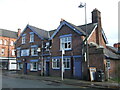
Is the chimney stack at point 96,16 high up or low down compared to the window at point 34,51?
up

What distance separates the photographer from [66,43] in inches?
811

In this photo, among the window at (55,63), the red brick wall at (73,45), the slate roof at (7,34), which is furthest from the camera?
the slate roof at (7,34)

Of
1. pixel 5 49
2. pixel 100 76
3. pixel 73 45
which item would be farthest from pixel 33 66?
pixel 5 49

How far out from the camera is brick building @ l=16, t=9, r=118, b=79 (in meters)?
18.3

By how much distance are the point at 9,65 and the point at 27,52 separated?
63.3 feet

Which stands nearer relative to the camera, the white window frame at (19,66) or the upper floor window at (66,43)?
the upper floor window at (66,43)

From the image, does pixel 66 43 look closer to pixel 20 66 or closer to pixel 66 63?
pixel 66 63

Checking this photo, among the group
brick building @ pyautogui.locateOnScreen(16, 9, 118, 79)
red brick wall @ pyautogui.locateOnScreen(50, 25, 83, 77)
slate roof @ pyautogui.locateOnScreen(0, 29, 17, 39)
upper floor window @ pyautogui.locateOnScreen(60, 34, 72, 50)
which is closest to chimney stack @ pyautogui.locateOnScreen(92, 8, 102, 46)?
brick building @ pyautogui.locateOnScreen(16, 9, 118, 79)

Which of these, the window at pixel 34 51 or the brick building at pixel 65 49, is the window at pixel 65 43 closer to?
the brick building at pixel 65 49

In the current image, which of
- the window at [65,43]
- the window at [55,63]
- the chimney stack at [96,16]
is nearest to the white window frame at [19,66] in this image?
the window at [55,63]

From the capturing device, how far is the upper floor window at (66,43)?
797 inches

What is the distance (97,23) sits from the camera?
2144 centimetres

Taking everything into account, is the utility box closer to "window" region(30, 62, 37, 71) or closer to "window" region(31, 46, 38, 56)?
"window" region(30, 62, 37, 71)

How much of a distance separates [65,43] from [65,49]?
0.94m
